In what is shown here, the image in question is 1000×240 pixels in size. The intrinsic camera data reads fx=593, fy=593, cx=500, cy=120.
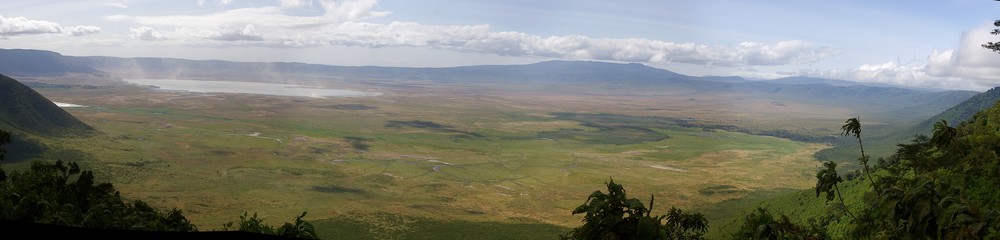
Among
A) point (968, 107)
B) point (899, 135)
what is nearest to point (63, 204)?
point (899, 135)

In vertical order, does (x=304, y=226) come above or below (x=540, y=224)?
above

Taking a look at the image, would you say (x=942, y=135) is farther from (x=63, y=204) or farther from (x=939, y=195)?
(x=63, y=204)

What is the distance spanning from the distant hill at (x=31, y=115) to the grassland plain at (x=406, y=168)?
5.27 m

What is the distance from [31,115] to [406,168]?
66.3 meters

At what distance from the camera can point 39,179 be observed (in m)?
27.1

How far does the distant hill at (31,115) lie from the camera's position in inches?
3930

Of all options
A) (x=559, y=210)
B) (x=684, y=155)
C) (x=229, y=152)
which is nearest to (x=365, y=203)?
(x=559, y=210)

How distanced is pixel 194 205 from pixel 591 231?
7700 centimetres

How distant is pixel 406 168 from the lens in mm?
112312

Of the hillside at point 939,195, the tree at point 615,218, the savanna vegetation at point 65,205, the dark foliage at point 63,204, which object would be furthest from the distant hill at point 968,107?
the tree at point 615,218

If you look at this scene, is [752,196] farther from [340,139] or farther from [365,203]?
[340,139]

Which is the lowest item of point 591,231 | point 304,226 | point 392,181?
point 392,181

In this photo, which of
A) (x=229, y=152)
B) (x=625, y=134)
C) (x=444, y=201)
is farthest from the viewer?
(x=625, y=134)

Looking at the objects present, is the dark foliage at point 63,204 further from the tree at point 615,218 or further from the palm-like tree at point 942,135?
the palm-like tree at point 942,135
